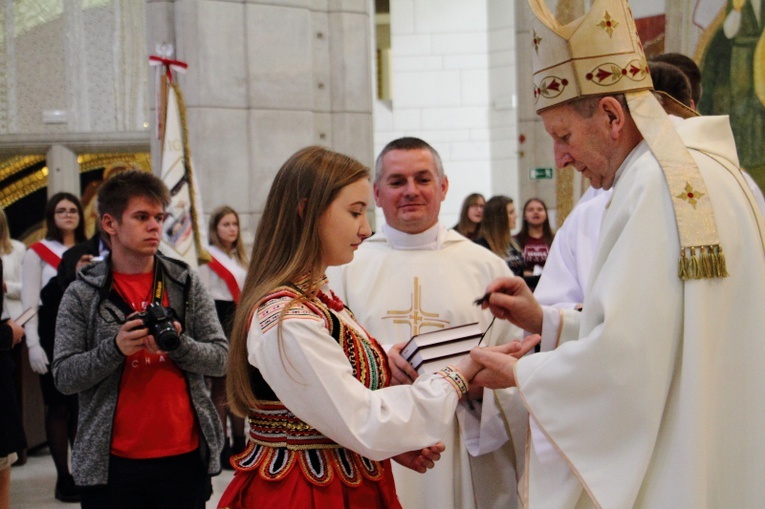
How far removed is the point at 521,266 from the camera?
691 centimetres

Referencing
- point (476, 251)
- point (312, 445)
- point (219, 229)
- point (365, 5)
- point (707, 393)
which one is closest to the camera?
point (707, 393)

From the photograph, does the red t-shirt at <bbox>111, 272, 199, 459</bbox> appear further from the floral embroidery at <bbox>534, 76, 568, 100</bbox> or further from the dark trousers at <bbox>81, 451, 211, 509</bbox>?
the floral embroidery at <bbox>534, 76, 568, 100</bbox>

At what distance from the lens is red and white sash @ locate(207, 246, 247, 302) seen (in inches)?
249

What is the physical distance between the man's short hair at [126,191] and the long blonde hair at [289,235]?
1051 millimetres

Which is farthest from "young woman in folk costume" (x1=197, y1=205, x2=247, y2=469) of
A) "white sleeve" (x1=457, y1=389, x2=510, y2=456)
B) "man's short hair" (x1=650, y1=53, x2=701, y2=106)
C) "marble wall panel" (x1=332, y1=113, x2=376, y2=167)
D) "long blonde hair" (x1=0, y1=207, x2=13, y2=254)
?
"man's short hair" (x1=650, y1=53, x2=701, y2=106)

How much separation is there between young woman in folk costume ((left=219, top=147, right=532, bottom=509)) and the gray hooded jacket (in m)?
0.89

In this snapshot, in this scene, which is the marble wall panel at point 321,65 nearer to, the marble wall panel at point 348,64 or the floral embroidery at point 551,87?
the marble wall panel at point 348,64

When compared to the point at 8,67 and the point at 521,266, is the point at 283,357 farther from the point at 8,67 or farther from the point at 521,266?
the point at 8,67

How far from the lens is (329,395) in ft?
6.81

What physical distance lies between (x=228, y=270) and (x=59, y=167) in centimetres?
322

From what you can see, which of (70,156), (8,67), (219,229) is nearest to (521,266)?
(219,229)

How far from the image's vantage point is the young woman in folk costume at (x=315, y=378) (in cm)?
210

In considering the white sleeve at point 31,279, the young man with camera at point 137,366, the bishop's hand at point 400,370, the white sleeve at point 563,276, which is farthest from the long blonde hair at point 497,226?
the bishop's hand at point 400,370

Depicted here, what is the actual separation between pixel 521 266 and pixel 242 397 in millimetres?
4863
